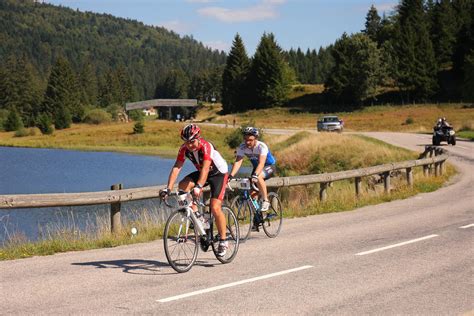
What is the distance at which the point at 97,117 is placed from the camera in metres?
129

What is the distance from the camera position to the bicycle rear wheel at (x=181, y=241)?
8.65 meters

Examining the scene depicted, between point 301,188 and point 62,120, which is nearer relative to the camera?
point 301,188

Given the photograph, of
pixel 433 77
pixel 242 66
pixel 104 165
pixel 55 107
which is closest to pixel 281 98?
pixel 242 66

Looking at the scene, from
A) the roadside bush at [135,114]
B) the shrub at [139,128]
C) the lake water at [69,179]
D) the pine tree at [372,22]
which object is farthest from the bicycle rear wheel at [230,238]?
the pine tree at [372,22]

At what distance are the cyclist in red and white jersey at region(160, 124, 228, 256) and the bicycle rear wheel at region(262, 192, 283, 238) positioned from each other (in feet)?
9.25

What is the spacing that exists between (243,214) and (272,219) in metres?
0.89

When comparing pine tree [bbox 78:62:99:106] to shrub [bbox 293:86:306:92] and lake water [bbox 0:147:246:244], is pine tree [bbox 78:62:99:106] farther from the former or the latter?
lake water [bbox 0:147:246:244]

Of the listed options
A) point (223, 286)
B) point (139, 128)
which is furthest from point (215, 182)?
point (139, 128)

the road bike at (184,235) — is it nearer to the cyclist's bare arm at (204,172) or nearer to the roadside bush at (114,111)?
the cyclist's bare arm at (204,172)

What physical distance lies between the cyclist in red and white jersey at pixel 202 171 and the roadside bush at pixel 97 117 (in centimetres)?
12075

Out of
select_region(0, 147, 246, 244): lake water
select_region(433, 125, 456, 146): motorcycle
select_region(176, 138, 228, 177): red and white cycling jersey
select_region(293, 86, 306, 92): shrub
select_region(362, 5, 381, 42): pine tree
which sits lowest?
select_region(0, 147, 246, 244): lake water

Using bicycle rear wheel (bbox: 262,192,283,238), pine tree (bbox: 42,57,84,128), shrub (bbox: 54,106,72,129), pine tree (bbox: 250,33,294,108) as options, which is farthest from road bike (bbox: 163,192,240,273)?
pine tree (bbox: 42,57,84,128)

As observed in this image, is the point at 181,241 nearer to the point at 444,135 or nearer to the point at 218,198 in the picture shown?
the point at 218,198

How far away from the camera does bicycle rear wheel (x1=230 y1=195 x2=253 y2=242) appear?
11.6m
